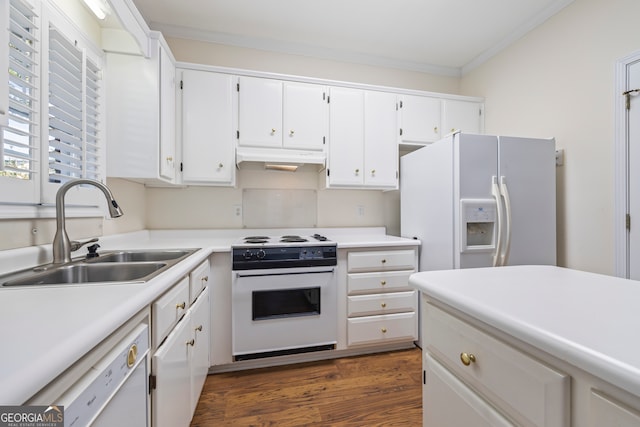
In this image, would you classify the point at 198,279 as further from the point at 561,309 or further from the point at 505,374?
the point at 561,309

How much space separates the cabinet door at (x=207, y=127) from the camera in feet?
7.06

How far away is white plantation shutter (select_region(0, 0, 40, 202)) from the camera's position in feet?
3.40

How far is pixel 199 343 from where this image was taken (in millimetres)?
1512

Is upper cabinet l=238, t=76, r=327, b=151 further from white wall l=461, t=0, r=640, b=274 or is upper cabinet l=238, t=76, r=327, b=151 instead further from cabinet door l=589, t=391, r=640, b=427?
cabinet door l=589, t=391, r=640, b=427

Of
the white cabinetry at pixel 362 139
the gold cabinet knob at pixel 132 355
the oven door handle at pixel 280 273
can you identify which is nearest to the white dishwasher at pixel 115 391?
the gold cabinet knob at pixel 132 355

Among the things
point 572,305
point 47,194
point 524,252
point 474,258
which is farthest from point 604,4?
point 47,194

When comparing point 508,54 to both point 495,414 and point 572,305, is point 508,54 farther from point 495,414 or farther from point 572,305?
point 495,414

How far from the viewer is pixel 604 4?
186 centimetres

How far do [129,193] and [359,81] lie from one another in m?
2.44

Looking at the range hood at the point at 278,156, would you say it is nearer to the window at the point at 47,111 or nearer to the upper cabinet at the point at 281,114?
the upper cabinet at the point at 281,114

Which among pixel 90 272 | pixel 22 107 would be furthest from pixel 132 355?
pixel 22 107

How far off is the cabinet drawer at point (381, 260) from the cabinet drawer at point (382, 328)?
1.32ft

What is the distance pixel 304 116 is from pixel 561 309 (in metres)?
2.19

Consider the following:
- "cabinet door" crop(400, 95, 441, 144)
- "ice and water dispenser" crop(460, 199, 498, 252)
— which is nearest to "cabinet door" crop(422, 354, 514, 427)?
"ice and water dispenser" crop(460, 199, 498, 252)
